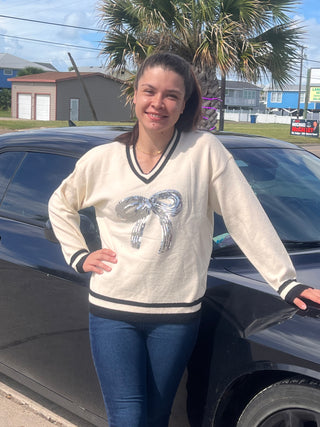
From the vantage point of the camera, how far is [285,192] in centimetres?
306

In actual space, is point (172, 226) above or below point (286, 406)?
above

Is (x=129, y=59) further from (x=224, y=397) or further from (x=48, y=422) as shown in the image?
(x=224, y=397)

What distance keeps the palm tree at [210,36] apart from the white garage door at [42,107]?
33036mm

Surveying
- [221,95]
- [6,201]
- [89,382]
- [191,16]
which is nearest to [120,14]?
[191,16]

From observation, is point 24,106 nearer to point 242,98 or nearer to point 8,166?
point 8,166

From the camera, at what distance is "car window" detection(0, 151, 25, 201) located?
3.51 metres

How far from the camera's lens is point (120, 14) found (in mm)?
12969

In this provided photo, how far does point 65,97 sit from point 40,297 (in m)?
43.4

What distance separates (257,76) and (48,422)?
10449 mm

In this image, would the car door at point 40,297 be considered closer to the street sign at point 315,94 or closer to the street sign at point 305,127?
the street sign at point 305,127

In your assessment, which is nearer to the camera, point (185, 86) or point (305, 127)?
point (185, 86)

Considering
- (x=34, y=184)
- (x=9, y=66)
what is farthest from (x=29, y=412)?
(x=9, y=66)

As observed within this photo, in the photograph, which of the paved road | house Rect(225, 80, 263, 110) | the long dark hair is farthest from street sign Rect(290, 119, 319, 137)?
house Rect(225, 80, 263, 110)

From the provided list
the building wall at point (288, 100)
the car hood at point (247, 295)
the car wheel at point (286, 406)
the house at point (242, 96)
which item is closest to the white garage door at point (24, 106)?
the car hood at point (247, 295)
